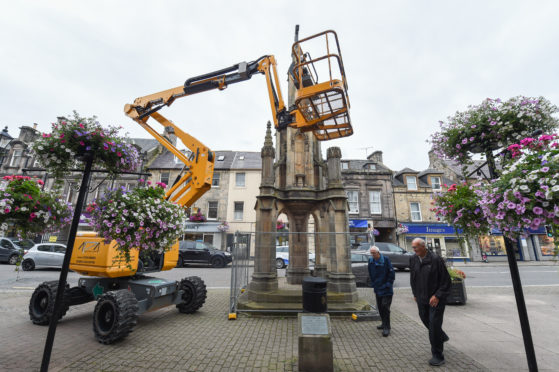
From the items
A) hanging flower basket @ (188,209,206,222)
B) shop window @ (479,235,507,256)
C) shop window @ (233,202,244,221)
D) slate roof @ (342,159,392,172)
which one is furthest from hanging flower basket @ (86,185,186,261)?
shop window @ (479,235,507,256)

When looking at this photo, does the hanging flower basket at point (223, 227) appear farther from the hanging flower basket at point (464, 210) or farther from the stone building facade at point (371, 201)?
the hanging flower basket at point (464, 210)

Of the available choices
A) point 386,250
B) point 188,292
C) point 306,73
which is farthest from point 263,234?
point 386,250

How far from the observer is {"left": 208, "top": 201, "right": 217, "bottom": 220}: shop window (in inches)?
1003

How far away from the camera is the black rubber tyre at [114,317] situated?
4.68 m

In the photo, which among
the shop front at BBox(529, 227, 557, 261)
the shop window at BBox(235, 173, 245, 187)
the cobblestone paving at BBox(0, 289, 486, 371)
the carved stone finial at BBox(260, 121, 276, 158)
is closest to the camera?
the cobblestone paving at BBox(0, 289, 486, 371)

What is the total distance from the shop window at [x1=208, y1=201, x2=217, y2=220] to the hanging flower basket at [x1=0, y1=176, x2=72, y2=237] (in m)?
21.7

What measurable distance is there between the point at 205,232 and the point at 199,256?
21.9 ft

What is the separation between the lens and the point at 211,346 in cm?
471

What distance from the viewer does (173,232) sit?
17.0 ft

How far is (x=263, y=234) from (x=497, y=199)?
550 cm

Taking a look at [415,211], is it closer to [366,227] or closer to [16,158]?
[366,227]

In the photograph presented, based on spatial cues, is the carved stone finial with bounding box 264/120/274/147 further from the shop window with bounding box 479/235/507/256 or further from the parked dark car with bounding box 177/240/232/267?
the shop window with bounding box 479/235/507/256

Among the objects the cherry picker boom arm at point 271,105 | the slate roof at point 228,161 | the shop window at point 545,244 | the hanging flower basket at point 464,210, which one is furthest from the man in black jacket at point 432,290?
the shop window at point 545,244

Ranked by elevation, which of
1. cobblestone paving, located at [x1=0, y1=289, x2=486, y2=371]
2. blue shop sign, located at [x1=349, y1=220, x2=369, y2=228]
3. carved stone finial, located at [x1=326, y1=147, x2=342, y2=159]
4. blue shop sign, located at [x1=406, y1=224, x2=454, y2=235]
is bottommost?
cobblestone paving, located at [x1=0, y1=289, x2=486, y2=371]
